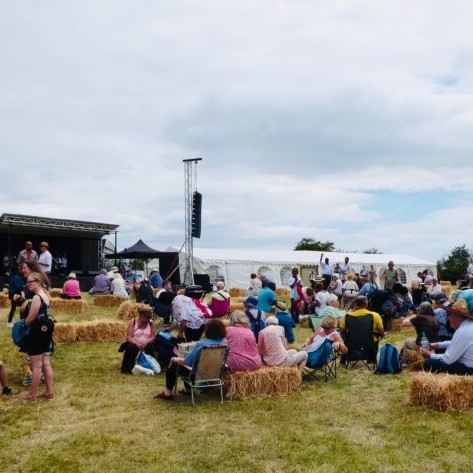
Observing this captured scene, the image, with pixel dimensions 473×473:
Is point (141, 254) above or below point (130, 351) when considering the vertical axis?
above

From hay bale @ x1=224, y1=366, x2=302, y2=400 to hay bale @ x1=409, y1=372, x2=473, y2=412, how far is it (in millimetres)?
1584

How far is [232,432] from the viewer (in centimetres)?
534

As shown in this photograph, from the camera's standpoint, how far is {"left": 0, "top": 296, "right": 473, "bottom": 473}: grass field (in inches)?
180

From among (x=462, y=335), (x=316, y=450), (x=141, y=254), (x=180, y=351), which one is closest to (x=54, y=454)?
(x=316, y=450)

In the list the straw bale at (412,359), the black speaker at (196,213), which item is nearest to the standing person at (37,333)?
the straw bale at (412,359)

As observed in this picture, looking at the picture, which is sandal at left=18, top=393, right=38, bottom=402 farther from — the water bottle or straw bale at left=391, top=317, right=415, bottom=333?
straw bale at left=391, top=317, right=415, bottom=333

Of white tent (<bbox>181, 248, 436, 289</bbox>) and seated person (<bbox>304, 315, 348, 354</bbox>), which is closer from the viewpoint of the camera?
seated person (<bbox>304, 315, 348, 354</bbox>)

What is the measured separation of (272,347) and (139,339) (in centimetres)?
221

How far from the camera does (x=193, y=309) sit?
9758mm

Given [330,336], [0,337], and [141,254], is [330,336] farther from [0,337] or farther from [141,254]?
[141,254]

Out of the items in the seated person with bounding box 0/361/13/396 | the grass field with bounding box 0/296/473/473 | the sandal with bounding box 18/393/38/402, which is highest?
the seated person with bounding box 0/361/13/396

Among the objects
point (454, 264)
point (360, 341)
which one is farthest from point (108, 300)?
point (454, 264)

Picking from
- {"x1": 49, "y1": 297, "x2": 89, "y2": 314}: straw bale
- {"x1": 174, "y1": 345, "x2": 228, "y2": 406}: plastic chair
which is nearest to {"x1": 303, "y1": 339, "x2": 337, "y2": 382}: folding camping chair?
{"x1": 174, "y1": 345, "x2": 228, "y2": 406}: plastic chair

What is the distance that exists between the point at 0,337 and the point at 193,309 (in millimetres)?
3643
